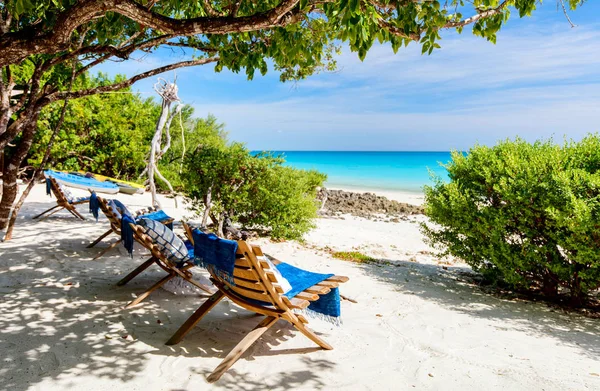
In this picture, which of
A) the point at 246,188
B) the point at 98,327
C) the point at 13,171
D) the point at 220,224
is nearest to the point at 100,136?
the point at 13,171

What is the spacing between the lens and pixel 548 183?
18.0ft

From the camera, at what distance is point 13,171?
22.7 feet

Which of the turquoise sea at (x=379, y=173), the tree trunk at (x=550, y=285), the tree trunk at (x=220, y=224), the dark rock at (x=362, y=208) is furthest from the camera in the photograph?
the turquoise sea at (x=379, y=173)

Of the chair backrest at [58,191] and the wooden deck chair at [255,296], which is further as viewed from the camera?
the chair backrest at [58,191]

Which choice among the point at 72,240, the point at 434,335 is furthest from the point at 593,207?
the point at 72,240

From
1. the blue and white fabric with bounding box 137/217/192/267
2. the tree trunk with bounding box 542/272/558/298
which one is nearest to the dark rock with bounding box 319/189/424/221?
the tree trunk with bounding box 542/272/558/298

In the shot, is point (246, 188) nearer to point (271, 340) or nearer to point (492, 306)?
point (271, 340)

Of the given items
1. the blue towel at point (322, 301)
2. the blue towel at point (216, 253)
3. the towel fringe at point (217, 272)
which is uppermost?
the blue towel at point (216, 253)

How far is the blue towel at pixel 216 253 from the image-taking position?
3256 mm

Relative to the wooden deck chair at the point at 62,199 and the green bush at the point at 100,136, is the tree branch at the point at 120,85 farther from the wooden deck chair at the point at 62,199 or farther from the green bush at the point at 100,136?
the green bush at the point at 100,136

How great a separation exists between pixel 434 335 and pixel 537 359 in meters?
0.93

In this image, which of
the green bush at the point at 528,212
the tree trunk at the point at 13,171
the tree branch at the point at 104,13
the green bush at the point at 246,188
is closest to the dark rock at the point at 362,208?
the green bush at the point at 246,188

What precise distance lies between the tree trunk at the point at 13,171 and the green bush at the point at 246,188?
2.72 m

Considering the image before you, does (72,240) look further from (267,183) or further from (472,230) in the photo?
(472,230)
